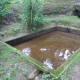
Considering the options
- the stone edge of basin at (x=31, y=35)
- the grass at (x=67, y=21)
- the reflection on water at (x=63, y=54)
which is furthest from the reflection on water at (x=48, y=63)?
the grass at (x=67, y=21)

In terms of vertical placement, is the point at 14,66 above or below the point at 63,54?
above

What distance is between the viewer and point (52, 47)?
185 inches

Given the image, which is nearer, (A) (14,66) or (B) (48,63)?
(A) (14,66)

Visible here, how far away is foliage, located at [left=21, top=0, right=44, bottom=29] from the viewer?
16.3 feet

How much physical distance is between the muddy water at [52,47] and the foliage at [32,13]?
2.08 feet

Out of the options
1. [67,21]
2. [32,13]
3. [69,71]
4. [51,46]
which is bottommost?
[51,46]

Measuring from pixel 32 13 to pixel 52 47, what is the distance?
150cm

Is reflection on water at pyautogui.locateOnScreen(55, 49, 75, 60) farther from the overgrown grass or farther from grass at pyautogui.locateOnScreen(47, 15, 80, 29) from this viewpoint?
grass at pyautogui.locateOnScreen(47, 15, 80, 29)

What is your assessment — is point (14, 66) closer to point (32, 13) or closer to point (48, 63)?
point (48, 63)

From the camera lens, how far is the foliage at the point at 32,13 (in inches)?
195

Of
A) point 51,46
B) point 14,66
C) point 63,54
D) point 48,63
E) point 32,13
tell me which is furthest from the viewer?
point 32,13

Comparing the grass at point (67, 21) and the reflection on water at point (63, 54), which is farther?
the grass at point (67, 21)

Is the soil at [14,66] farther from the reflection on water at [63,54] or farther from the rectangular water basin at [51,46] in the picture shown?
the reflection on water at [63,54]

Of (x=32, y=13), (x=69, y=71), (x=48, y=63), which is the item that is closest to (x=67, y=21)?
(x=32, y=13)
